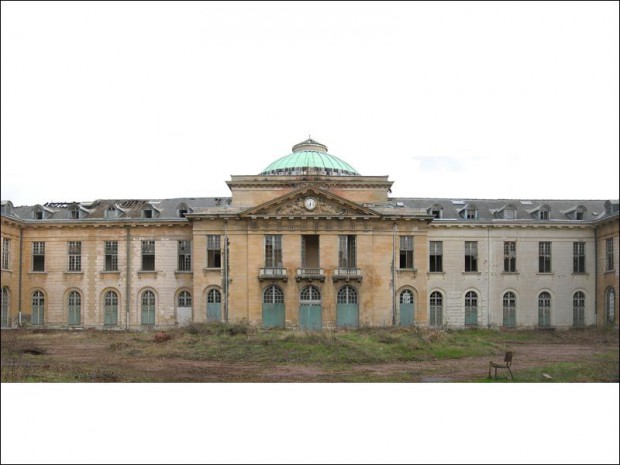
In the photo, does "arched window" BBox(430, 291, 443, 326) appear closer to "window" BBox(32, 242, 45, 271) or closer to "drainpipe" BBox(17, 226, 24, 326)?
"drainpipe" BBox(17, 226, 24, 326)

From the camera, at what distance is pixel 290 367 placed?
54.5 ft

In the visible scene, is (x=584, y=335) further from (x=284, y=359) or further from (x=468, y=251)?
(x=468, y=251)

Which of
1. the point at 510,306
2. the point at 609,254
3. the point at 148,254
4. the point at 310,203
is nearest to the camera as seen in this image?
the point at 609,254

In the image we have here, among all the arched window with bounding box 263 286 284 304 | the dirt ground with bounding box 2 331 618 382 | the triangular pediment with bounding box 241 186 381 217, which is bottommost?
the dirt ground with bounding box 2 331 618 382

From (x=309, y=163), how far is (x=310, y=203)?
507 centimetres

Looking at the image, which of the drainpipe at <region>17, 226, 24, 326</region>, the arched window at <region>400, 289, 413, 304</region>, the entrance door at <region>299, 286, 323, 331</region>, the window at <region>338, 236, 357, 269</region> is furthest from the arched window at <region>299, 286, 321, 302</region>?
the drainpipe at <region>17, 226, 24, 326</region>

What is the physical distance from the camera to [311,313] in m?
30.4

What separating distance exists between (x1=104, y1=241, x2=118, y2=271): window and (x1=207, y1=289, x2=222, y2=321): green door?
6730 millimetres

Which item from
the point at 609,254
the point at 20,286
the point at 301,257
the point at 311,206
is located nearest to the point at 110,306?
the point at 20,286

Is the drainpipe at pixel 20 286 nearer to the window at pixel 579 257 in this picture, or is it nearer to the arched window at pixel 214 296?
the arched window at pixel 214 296

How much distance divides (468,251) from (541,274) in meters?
4.24

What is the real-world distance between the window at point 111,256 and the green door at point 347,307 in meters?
14.0

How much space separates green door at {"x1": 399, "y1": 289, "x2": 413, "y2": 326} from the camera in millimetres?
32031

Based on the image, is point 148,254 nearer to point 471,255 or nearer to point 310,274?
point 310,274
